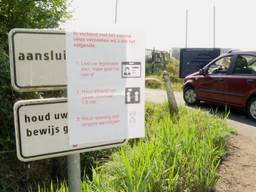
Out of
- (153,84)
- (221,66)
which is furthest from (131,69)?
(153,84)

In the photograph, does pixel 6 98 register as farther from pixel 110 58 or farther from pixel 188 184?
pixel 110 58

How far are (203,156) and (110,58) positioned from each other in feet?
7.81

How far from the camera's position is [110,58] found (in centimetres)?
214

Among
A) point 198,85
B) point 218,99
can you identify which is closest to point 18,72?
point 218,99

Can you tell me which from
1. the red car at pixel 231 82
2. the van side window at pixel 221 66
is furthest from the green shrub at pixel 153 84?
the van side window at pixel 221 66

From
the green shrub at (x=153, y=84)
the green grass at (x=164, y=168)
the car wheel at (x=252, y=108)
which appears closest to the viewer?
the green grass at (x=164, y=168)

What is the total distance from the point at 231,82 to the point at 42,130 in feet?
29.9

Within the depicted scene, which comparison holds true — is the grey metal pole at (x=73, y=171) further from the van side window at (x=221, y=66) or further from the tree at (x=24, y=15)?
the van side window at (x=221, y=66)

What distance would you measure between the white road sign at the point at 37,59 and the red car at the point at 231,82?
862 centimetres

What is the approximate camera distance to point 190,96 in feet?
41.3

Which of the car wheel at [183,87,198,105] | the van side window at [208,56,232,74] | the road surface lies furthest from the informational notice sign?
the car wheel at [183,87,198,105]

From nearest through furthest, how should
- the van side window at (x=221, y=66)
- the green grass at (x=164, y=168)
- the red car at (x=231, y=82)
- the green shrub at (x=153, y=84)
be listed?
1. the green grass at (x=164, y=168)
2. the red car at (x=231, y=82)
3. the van side window at (x=221, y=66)
4. the green shrub at (x=153, y=84)

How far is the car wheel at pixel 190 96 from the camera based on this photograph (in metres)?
12.4

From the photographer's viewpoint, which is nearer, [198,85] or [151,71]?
[198,85]
